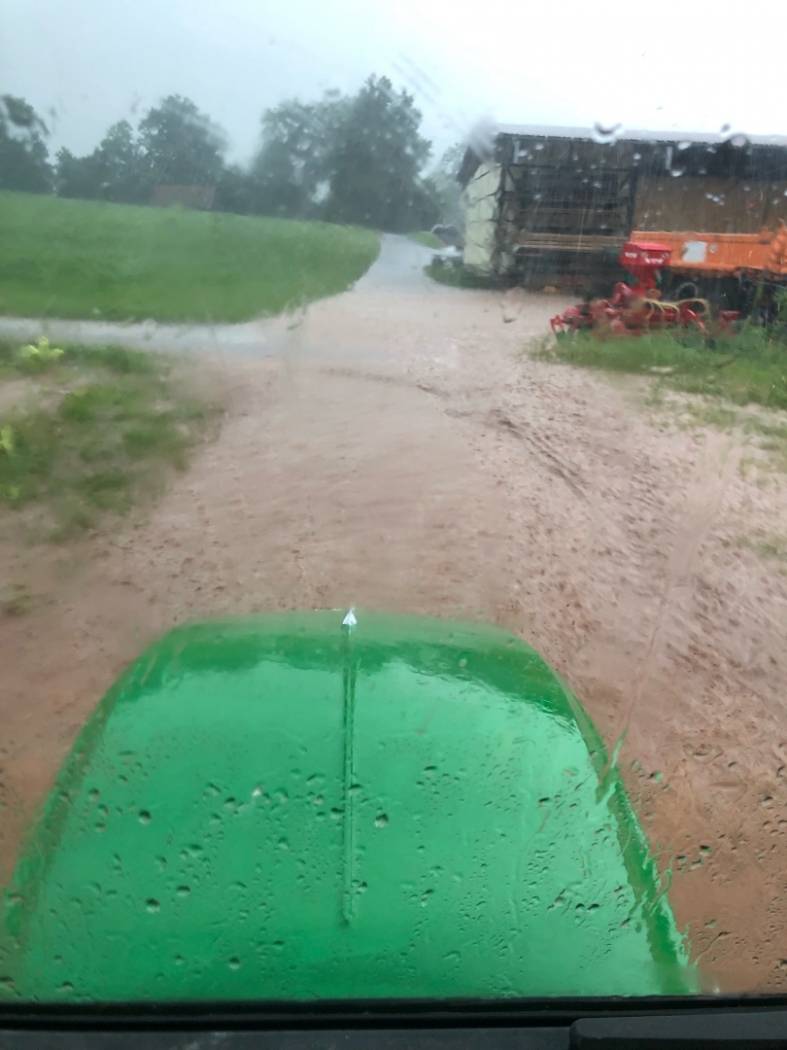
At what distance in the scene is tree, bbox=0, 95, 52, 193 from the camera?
6.82ft

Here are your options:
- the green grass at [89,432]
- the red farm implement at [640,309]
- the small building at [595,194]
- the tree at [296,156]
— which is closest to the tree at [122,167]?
the tree at [296,156]

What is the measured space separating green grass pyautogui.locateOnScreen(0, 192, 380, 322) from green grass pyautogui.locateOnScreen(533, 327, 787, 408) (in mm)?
810

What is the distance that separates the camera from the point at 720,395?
8.80ft

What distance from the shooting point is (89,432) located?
2711 mm

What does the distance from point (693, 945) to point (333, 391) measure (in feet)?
6.07

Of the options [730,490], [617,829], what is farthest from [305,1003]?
[730,490]

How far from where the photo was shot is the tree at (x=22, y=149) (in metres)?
2.08

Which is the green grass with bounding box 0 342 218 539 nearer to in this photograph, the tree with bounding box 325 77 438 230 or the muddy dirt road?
the muddy dirt road

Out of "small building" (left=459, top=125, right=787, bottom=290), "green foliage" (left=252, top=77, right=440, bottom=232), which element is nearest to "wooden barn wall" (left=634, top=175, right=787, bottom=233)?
"small building" (left=459, top=125, right=787, bottom=290)

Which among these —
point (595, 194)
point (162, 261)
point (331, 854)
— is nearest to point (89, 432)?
point (162, 261)

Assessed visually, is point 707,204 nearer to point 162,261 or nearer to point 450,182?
point 450,182

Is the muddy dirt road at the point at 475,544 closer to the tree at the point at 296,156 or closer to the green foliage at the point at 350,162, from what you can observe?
the green foliage at the point at 350,162

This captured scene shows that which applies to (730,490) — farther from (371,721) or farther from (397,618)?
(371,721)

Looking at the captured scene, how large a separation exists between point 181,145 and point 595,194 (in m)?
1.19
